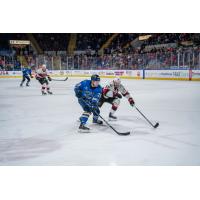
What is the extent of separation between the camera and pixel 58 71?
12.6m

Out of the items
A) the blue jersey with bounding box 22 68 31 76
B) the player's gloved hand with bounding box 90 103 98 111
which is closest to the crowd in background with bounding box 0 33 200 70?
the blue jersey with bounding box 22 68 31 76

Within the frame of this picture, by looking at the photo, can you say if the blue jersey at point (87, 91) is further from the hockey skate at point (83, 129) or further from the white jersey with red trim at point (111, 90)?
the white jersey with red trim at point (111, 90)

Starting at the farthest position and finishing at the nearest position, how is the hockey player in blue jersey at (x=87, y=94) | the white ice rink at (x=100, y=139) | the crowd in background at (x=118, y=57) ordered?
the crowd in background at (x=118, y=57) → the hockey player in blue jersey at (x=87, y=94) → the white ice rink at (x=100, y=139)

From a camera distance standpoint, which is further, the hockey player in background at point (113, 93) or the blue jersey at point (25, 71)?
the blue jersey at point (25, 71)

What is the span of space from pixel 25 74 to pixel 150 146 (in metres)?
8.32

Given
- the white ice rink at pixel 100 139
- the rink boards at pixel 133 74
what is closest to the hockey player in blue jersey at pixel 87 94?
the white ice rink at pixel 100 139

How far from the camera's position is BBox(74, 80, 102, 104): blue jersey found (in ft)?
11.8

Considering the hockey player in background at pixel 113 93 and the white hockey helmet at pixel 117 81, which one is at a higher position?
the white hockey helmet at pixel 117 81

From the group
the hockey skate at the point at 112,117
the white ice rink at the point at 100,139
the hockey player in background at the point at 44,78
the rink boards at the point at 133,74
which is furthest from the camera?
the rink boards at the point at 133,74

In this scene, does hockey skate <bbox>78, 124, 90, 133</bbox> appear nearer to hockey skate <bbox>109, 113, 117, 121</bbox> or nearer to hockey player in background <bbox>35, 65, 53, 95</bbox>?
hockey skate <bbox>109, 113, 117, 121</bbox>

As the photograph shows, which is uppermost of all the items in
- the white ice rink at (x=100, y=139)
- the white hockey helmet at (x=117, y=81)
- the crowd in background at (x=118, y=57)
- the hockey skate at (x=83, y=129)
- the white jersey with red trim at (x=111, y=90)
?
the crowd in background at (x=118, y=57)

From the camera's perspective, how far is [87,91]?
359 centimetres

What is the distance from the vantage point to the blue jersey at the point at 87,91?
3592 millimetres
